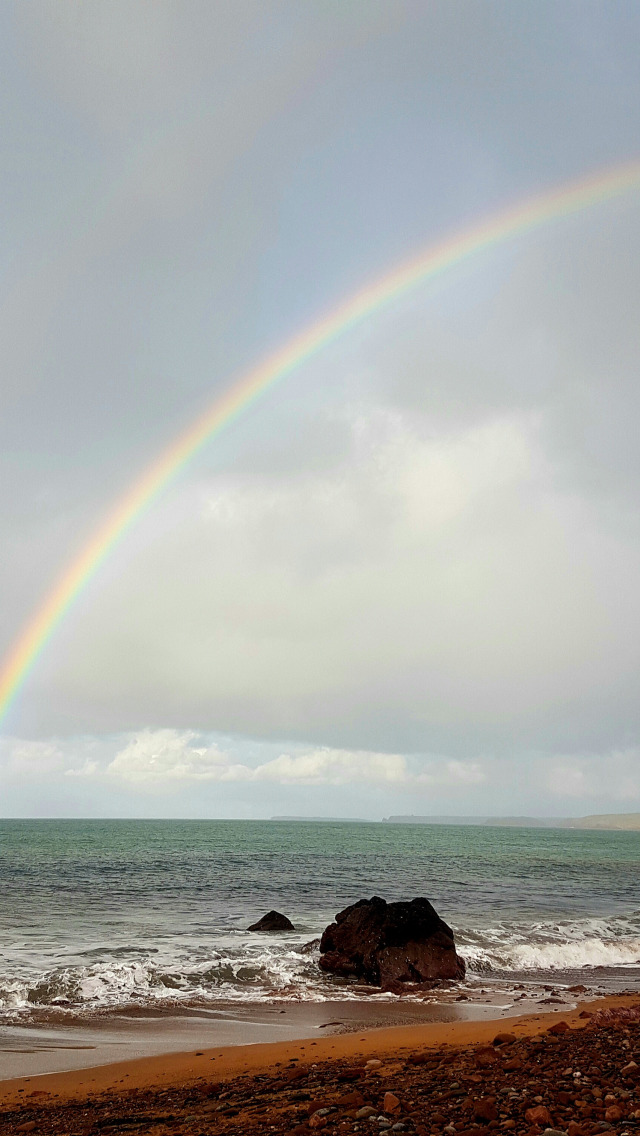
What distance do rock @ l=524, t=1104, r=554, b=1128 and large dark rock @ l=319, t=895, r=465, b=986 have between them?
14.1 meters

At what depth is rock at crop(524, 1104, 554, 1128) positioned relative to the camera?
23.8 feet

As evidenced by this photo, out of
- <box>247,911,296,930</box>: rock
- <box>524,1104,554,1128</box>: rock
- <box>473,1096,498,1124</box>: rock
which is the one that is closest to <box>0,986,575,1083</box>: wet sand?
<box>473,1096,498,1124</box>: rock

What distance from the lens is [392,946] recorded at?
21.7 m

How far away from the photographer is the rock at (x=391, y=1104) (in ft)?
27.3

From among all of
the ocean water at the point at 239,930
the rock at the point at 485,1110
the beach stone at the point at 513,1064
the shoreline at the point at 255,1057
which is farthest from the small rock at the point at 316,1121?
the ocean water at the point at 239,930

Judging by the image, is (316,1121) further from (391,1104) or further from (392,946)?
(392,946)

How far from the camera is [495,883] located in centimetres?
5194

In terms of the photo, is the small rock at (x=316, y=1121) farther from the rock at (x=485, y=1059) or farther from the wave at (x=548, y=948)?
the wave at (x=548, y=948)

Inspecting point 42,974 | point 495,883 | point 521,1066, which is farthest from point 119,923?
point 495,883

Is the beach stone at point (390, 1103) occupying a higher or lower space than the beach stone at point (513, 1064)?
higher

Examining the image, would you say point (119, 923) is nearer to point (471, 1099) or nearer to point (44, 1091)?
point (44, 1091)

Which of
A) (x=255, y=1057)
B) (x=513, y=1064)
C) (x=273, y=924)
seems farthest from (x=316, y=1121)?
(x=273, y=924)

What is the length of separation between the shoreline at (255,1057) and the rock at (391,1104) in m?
A: 3.26

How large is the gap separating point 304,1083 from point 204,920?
23.5m
